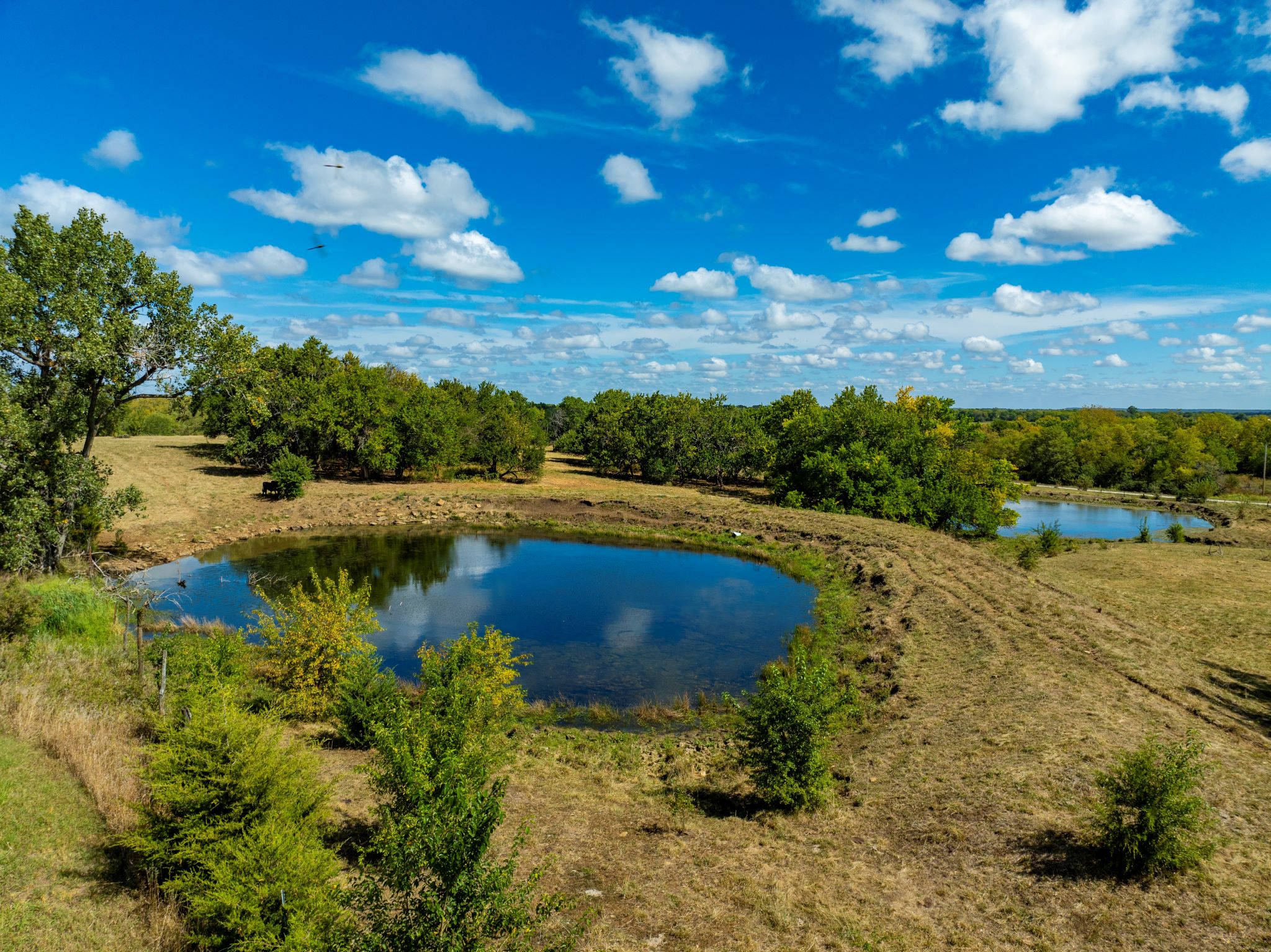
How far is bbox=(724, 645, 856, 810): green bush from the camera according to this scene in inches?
469

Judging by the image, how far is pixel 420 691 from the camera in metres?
17.2

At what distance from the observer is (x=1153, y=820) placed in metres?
8.90

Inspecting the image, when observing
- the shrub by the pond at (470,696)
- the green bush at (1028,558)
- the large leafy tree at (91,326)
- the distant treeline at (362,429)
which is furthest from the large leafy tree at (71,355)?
the green bush at (1028,558)

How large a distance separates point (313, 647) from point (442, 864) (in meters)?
11.0

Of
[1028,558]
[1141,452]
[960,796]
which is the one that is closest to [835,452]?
[1028,558]

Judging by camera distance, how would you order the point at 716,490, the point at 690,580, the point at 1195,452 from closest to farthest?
the point at 690,580
the point at 716,490
the point at 1195,452

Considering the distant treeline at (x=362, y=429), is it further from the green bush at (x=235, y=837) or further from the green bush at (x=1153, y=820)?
the green bush at (x=1153, y=820)

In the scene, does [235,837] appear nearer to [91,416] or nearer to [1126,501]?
[91,416]

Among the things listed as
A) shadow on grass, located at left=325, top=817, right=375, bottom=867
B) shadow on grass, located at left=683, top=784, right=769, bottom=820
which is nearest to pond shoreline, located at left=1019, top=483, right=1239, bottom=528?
shadow on grass, located at left=683, top=784, right=769, bottom=820

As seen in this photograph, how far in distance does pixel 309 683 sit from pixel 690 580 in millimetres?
21286

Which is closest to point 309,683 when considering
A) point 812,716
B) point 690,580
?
point 812,716

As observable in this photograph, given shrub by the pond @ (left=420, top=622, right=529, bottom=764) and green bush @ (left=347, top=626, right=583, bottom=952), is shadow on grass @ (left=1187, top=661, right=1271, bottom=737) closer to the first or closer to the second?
green bush @ (left=347, top=626, right=583, bottom=952)

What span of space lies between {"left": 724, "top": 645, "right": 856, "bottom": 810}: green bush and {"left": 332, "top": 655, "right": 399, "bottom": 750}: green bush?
26.6 ft

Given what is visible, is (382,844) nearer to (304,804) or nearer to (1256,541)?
(304,804)
